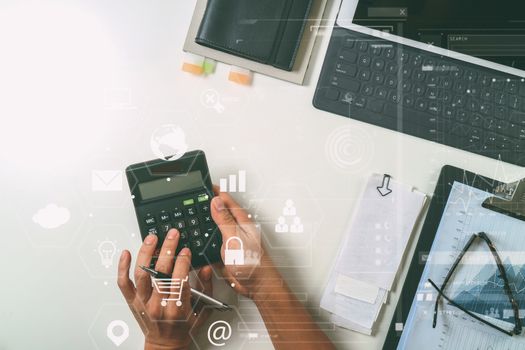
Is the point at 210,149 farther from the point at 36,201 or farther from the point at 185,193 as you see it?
the point at 36,201

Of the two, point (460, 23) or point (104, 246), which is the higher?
point (460, 23)

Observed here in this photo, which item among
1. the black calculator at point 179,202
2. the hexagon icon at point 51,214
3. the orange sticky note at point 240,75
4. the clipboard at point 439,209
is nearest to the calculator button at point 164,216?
the black calculator at point 179,202

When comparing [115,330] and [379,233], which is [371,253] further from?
[115,330]

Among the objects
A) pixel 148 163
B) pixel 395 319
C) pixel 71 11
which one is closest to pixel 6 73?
pixel 71 11

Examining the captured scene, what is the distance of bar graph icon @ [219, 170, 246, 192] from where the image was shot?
778mm

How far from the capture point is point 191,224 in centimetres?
75

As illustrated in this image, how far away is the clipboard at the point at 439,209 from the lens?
2.48 ft

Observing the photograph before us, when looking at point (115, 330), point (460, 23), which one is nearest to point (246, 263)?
point (115, 330)

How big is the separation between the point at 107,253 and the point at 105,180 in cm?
11

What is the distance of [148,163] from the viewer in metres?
0.75

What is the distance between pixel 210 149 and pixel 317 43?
236mm

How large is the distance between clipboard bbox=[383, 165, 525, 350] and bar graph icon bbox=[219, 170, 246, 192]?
29 centimetres

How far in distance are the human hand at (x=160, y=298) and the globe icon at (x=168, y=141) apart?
13cm

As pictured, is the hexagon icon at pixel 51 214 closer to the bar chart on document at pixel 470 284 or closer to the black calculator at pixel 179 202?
the black calculator at pixel 179 202
